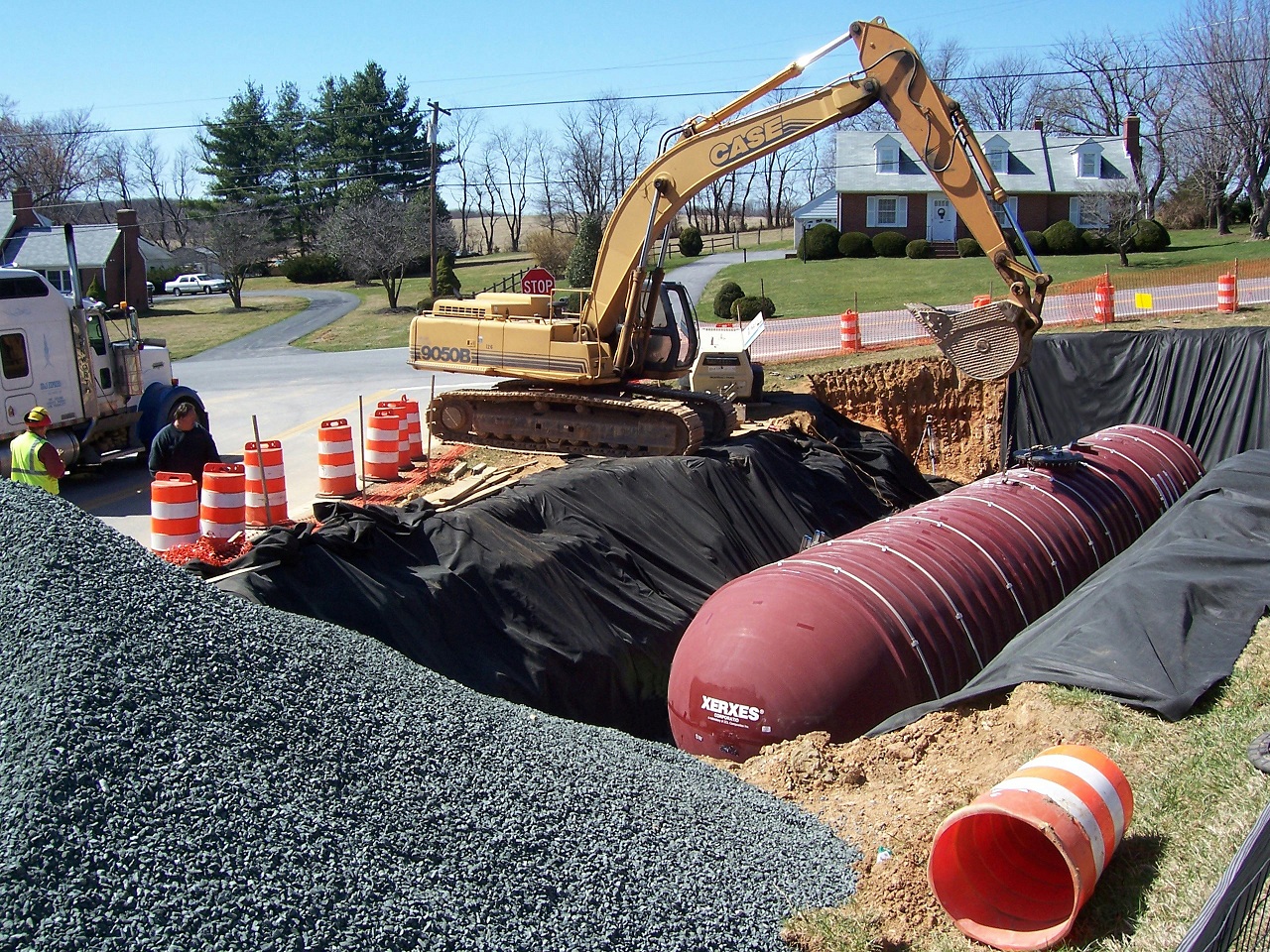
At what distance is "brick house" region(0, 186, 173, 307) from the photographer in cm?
1878

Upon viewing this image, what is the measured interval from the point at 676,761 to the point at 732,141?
32.7 ft

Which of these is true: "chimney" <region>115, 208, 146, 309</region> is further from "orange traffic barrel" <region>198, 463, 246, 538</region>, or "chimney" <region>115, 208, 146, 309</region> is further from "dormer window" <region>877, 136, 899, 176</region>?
"dormer window" <region>877, 136, 899, 176</region>

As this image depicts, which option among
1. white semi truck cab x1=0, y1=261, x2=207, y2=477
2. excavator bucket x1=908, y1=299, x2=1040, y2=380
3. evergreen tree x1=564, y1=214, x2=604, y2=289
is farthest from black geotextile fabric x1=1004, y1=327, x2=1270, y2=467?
evergreen tree x1=564, y1=214, x2=604, y2=289

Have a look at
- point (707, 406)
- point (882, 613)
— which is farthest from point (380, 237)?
point (882, 613)

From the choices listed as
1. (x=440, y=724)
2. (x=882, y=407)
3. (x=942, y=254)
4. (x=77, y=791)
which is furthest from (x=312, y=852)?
(x=942, y=254)

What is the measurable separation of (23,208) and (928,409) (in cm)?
1922

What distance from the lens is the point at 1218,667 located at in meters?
6.93

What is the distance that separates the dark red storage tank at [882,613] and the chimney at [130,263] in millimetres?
13470

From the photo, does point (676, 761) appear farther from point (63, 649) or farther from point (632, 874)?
point (63, 649)

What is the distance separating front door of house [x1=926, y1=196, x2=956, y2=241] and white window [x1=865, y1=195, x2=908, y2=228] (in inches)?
59.2

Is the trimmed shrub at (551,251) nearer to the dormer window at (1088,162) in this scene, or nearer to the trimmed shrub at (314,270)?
the trimmed shrub at (314,270)

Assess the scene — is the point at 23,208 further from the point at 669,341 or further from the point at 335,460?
the point at 669,341

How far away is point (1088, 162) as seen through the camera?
2200 inches

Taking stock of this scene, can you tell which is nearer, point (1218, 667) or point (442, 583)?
point (1218, 667)
